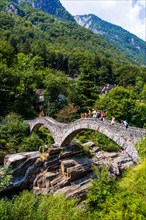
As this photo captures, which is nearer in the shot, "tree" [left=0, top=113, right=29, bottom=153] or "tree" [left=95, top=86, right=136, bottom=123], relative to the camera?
"tree" [left=0, top=113, right=29, bottom=153]

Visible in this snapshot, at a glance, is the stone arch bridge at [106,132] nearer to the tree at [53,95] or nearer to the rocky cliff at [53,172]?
the rocky cliff at [53,172]

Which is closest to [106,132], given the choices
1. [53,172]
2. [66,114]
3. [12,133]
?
[53,172]

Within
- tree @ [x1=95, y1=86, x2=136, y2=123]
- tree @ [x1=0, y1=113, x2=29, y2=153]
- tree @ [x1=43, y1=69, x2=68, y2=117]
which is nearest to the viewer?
tree @ [x1=0, y1=113, x2=29, y2=153]

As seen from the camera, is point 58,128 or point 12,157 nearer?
point 12,157

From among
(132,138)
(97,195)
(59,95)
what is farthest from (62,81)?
(97,195)

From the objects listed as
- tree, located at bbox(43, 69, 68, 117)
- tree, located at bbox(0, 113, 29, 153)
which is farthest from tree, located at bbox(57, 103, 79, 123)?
tree, located at bbox(0, 113, 29, 153)

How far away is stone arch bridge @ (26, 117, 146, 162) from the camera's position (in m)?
21.2

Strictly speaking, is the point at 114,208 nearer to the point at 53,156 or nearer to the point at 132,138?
the point at 132,138

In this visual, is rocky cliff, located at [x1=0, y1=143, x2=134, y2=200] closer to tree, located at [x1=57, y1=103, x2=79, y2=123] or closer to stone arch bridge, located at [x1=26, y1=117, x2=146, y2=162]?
stone arch bridge, located at [x1=26, y1=117, x2=146, y2=162]

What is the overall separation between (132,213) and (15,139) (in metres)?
24.1

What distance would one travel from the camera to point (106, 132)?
24250mm

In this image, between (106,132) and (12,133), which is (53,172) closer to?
(106,132)

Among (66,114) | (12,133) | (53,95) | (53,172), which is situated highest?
(53,95)

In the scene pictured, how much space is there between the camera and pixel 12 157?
28062 mm
